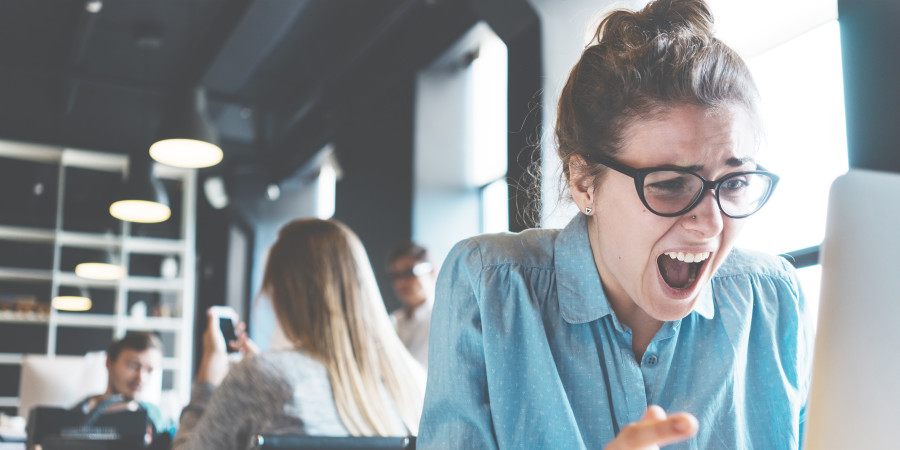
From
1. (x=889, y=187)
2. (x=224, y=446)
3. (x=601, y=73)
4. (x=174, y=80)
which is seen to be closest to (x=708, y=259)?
(x=601, y=73)

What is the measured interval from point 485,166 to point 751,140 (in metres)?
4.43

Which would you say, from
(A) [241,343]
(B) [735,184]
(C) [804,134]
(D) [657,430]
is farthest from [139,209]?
(D) [657,430]

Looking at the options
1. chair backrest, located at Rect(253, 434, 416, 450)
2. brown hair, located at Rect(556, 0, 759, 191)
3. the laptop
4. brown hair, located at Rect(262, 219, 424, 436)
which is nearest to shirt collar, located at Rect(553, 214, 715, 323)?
brown hair, located at Rect(556, 0, 759, 191)

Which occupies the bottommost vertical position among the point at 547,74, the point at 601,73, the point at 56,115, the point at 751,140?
the point at 751,140

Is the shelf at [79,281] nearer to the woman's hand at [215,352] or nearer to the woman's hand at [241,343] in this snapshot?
the woman's hand at [241,343]

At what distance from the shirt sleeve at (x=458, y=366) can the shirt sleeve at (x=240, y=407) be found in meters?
0.78

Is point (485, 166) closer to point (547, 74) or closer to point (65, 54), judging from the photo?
point (547, 74)

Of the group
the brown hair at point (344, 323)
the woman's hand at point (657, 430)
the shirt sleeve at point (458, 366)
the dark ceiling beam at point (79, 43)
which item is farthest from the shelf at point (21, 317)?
the woman's hand at point (657, 430)

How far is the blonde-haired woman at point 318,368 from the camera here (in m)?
1.70

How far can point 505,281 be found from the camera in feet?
3.45

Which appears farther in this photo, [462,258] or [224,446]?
[224,446]

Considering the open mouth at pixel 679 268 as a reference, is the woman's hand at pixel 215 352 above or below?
below

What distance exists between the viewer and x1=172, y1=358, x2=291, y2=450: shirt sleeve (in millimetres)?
1671

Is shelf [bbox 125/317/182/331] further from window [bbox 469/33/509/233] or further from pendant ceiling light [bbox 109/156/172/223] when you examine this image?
window [bbox 469/33/509/233]
